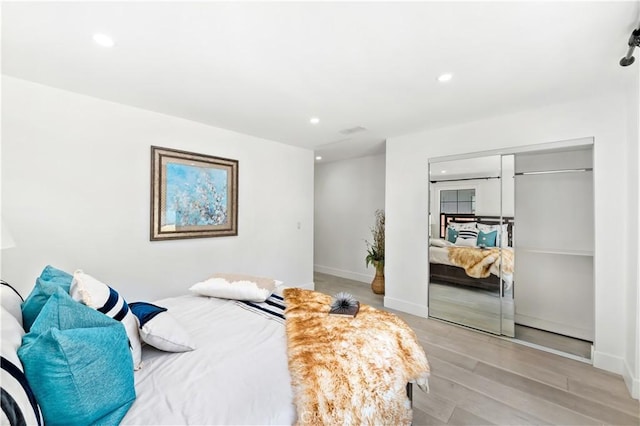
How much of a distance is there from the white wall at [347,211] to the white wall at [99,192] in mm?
2426

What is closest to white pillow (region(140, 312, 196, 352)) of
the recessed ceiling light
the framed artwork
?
the recessed ceiling light

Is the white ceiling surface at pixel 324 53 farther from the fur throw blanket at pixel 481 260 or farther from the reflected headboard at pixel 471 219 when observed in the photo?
the fur throw blanket at pixel 481 260

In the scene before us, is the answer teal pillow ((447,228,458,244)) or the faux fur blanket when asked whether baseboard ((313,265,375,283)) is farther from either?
the faux fur blanket

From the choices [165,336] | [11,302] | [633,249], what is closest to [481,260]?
[633,249]

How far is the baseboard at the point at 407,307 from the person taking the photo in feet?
11.9

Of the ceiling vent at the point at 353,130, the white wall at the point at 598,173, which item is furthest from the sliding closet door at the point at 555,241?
the ceiling vent at the point at 353,130

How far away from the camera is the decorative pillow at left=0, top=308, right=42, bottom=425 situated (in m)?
0.71

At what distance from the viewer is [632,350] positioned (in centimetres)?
219

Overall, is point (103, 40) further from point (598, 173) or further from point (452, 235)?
point (598, 173)

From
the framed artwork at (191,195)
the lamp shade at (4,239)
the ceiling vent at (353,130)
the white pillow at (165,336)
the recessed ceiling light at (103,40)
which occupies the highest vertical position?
the ceiling vent at (353,130)

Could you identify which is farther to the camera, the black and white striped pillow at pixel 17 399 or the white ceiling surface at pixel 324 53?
the white ceiling surface at pixel 324 53

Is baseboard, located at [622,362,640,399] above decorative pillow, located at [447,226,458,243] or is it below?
below

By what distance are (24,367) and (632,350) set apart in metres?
3.72

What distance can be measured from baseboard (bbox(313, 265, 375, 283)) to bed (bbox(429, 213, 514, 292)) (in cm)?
203
